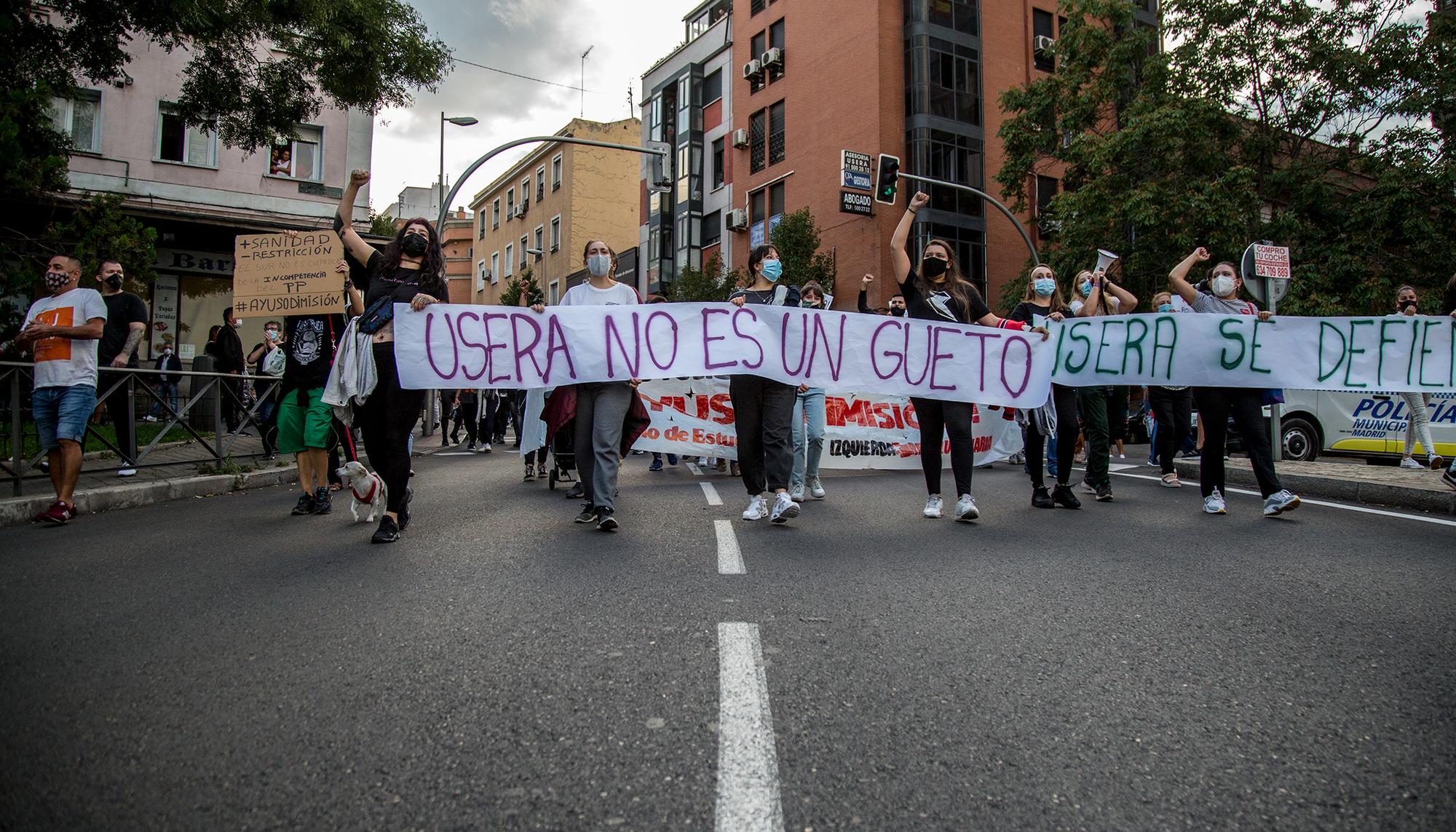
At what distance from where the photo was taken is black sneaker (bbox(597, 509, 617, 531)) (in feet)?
18.5

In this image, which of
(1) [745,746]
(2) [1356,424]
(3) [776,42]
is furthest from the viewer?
(3) [776,42]

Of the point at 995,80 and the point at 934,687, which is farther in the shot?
the point at 995,80

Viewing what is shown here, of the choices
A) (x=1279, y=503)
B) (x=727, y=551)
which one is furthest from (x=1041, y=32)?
(x=727, y=551)

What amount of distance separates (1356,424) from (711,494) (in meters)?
10.4

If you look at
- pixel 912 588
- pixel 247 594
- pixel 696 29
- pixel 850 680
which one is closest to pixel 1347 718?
pixel 850 680

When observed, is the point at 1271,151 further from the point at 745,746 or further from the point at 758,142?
the point at 745,746

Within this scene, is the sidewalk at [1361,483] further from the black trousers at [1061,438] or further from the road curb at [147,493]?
the road curb at [147,493]

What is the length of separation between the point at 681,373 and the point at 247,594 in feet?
10.7

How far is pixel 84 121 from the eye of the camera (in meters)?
21.2

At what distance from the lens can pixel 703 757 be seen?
218cm

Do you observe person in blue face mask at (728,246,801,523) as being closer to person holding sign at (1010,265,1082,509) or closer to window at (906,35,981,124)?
person holding sign at (1010,265,1082,509)

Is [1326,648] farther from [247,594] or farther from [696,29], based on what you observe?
[696,29]

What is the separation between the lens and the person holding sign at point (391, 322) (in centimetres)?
559

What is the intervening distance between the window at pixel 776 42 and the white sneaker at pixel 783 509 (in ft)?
113
